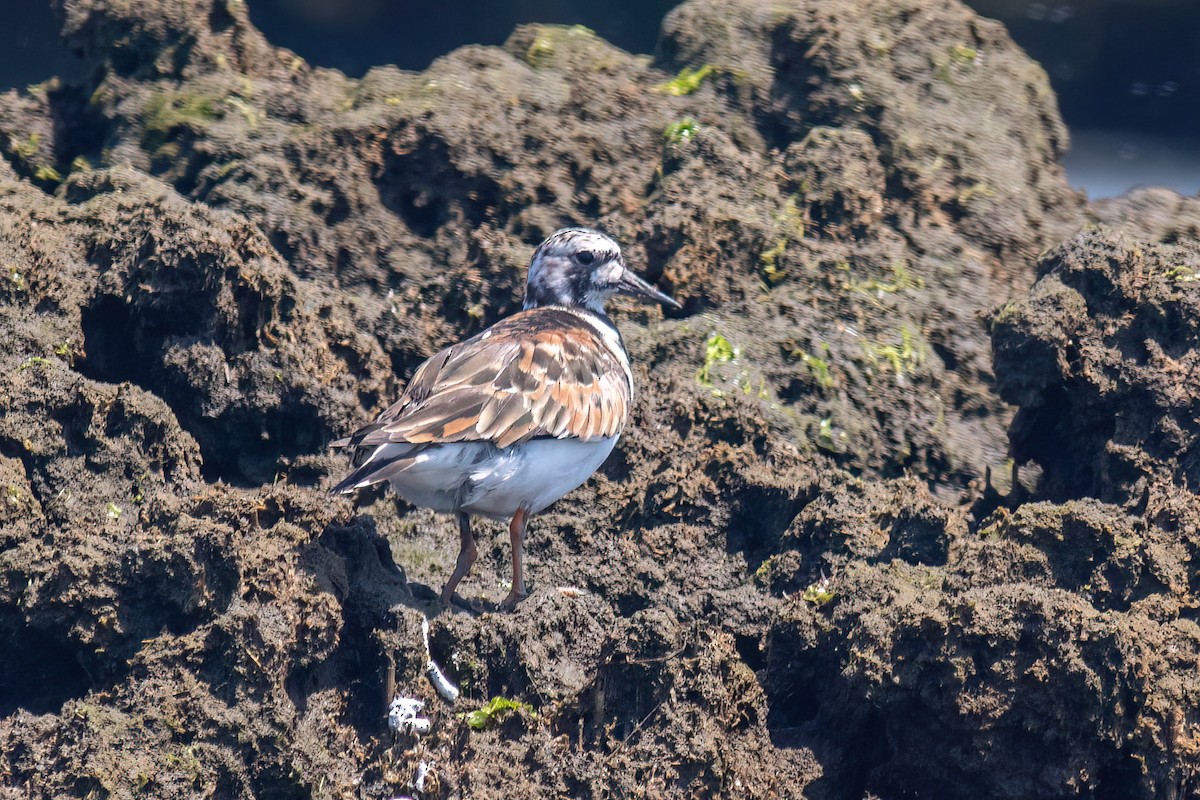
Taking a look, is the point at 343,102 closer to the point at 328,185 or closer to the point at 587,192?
the point at 328,185

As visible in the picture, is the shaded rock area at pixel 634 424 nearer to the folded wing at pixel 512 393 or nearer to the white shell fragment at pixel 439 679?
the white shell fragment at pixel 439 679

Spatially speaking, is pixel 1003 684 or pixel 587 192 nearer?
pixel 1003 684

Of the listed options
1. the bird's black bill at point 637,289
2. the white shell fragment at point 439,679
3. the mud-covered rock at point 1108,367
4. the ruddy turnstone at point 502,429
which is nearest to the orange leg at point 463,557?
the ruddy turnstone at point 502,429

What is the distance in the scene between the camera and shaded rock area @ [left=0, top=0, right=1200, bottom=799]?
16.5 feet

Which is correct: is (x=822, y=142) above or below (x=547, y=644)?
above

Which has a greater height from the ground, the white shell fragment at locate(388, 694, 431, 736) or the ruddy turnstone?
the ruddy turnstone

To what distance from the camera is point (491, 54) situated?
8617 mm

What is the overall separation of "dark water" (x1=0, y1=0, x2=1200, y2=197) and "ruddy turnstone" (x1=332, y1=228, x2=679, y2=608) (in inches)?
275

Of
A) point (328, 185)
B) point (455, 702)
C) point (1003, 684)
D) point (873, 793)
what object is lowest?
point (873, 793)

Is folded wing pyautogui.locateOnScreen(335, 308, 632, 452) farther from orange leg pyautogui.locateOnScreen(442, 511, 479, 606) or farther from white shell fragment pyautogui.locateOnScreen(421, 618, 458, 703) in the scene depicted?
white shell fragment pyautogui.locateOnScreen(421, 618, 458, 703)

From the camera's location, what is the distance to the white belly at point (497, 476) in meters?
5.73

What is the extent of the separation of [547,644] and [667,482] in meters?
1.35

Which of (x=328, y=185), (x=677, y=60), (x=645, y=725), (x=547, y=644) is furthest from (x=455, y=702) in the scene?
(x=677, y=60)

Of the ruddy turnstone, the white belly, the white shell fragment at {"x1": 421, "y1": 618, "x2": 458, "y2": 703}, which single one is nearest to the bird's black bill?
the ruddy turnstone
